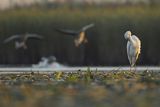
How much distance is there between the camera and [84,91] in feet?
46.2

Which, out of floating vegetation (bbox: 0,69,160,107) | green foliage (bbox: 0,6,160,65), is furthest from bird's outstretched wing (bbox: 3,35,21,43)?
floating vegetation (bbox: 0,69,160,107)

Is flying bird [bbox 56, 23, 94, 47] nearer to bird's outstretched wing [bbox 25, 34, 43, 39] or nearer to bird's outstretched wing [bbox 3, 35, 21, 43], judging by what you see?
bird's outstretched wing [bbox 25, 34, 43, 39]

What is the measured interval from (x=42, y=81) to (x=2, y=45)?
18.7m

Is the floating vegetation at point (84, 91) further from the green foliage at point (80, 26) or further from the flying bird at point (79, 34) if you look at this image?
the green foliage at point (80, 26)

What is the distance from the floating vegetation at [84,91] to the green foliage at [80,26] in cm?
1655

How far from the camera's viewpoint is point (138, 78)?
17.7 meters

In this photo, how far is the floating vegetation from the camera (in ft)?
39.6

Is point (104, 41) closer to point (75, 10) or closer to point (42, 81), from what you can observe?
point (75, 10)

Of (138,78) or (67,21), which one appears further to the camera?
(67,21)

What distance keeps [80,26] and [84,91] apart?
22.2 meters

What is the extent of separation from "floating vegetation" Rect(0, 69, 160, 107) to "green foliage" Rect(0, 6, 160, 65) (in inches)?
651

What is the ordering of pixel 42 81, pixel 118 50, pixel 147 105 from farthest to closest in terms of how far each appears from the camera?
pixel 118 50
pixel 42 81
pixel 147 105

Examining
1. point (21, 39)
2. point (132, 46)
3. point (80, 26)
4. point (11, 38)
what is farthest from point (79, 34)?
point (132, 46)

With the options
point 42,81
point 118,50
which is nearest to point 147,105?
point 42,81
